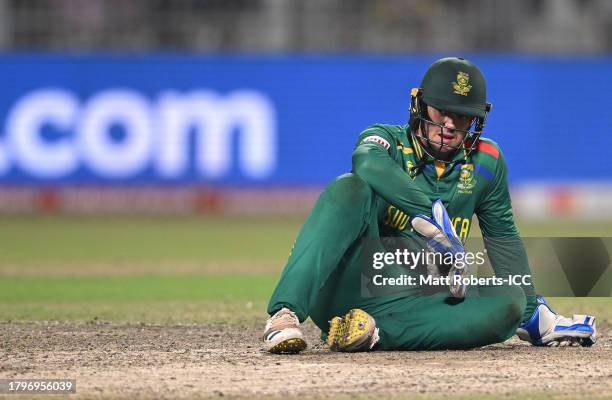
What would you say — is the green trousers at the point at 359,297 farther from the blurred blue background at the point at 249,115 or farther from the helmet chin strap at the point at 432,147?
the blurred blue background at the point at 249,115

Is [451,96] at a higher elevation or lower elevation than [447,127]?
higher

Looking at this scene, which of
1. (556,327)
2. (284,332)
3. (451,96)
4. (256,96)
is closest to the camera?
(284,332)

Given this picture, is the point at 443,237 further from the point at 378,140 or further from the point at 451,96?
the point at 451,96

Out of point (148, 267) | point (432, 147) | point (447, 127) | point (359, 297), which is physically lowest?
point (148, 267)

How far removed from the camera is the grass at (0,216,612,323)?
984 cm

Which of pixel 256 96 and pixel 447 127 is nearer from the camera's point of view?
pixel 447 127

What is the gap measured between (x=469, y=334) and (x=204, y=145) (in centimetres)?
1491

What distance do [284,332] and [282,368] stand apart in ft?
0.74

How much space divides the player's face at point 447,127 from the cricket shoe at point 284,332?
1.33m

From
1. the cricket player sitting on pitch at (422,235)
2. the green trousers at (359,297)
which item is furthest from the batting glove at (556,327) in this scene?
the green trousers at (359,297)

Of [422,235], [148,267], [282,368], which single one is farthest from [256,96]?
[282,368]

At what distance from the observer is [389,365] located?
20.9 ft

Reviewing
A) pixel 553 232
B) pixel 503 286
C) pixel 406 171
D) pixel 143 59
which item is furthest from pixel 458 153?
pixel 143 59

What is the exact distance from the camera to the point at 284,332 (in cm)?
643
